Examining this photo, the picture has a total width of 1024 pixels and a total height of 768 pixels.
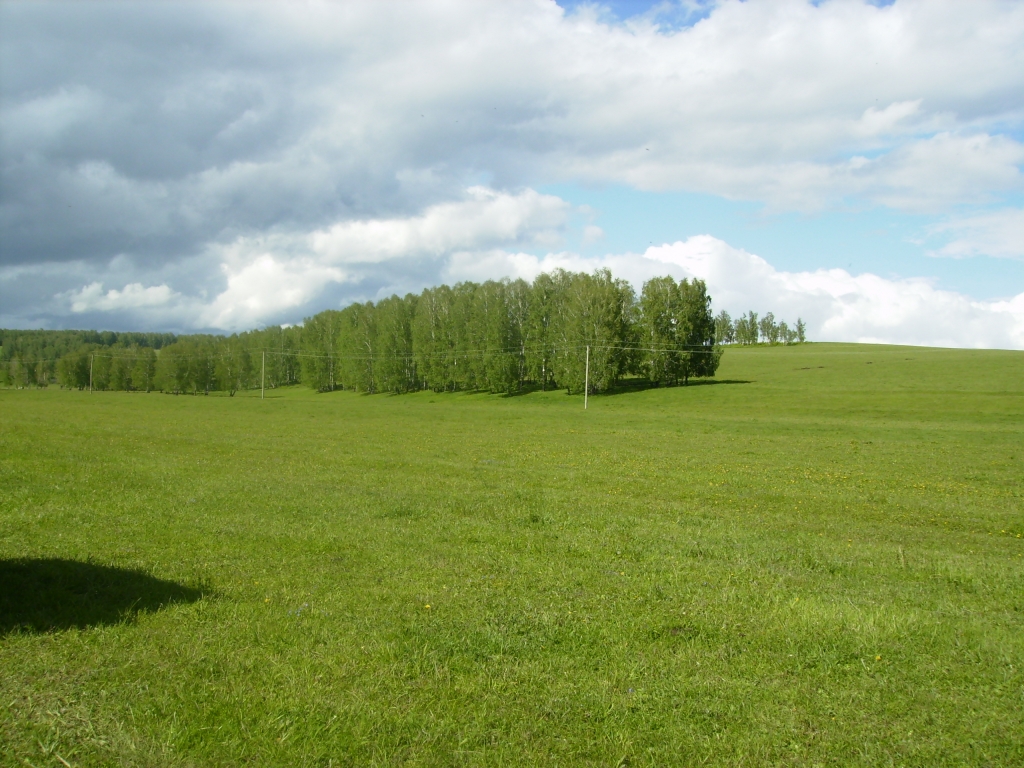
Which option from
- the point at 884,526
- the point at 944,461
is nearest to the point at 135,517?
the point at 884,526

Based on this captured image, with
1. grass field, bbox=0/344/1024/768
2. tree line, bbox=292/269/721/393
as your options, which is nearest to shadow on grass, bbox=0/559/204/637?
grass field, bbox=0/344/1024/768

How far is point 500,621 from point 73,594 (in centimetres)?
551

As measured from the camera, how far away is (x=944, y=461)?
96.4ft

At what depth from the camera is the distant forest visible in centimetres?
9356

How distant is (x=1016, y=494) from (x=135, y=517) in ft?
78.7

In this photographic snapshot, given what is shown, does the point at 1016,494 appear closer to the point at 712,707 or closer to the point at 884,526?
the point at 884,526


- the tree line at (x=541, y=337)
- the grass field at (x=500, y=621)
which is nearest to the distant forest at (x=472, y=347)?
the tree line at (x=541, y=337)

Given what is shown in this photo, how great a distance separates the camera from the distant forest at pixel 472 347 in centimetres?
9356

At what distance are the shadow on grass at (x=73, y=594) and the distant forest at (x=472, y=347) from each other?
70455 millimetres

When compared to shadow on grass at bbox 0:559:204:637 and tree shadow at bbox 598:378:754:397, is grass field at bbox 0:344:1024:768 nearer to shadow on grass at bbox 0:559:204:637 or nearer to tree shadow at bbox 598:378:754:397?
shadow on grass at bbox 0:559:204:637

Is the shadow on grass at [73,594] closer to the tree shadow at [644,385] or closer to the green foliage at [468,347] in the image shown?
the green foliage at [468,347]

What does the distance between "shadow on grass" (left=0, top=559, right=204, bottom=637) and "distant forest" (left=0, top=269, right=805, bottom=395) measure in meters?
70.5

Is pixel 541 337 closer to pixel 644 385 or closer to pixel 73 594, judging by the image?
pixel 644 385

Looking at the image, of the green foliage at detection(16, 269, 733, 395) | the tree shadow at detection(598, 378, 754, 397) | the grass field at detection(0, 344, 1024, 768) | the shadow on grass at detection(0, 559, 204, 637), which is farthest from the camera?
the green foliage at detection(16, 269, 733, 395)
